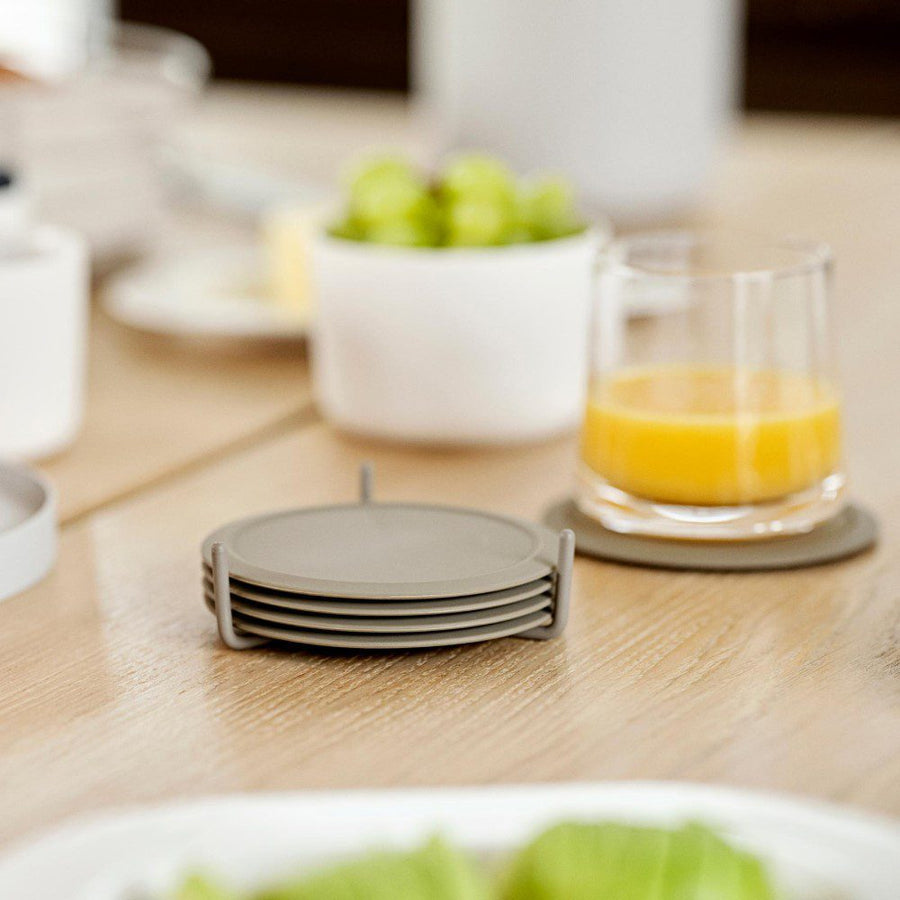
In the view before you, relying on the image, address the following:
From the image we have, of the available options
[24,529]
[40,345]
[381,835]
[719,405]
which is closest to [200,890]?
[381,835]

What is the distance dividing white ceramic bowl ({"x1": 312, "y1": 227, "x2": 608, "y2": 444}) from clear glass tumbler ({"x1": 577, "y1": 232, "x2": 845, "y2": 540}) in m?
0.16

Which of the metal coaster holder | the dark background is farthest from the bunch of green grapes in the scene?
the dark background

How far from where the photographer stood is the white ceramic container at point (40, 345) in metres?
1.07

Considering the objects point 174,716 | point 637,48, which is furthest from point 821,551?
point 637,48

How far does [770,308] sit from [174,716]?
0.41 m

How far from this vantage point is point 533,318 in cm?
113

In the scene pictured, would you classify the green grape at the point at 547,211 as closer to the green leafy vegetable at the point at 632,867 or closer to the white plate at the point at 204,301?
the white plate at the point at 204,301

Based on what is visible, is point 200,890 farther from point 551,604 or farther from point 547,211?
point 547,211

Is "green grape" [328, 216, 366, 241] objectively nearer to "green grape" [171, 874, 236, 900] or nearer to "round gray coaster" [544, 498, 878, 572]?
"round gray coaster" [544, 498, 878, 572]

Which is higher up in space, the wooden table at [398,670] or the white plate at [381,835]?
the white plate at [381,835]

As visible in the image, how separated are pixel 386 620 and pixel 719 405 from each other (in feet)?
0.89

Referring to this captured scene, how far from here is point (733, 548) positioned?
2.99 feet

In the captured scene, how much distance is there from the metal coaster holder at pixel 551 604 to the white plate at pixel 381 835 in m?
0.25

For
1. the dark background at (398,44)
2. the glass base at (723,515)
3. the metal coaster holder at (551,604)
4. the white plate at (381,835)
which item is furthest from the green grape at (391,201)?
the dark background at (398,44)
